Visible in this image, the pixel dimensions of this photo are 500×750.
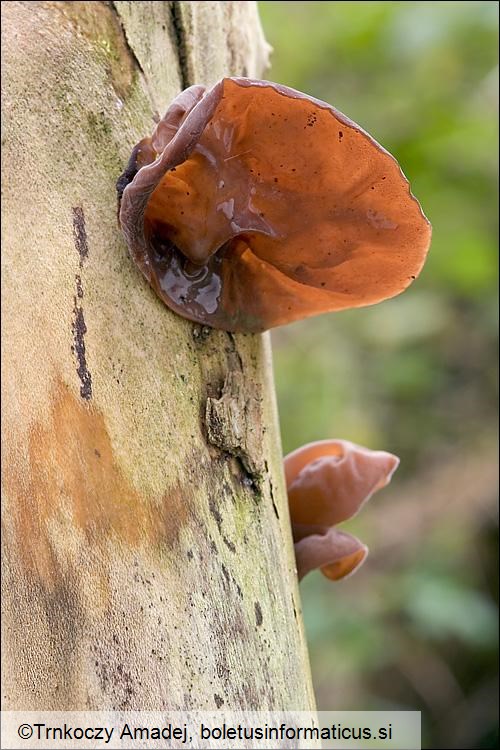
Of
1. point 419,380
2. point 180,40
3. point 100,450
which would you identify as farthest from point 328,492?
point 419,380

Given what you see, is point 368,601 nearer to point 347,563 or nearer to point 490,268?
point 490,268

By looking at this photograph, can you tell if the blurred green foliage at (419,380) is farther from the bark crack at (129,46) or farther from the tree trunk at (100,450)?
the tree trunk at (100,450)

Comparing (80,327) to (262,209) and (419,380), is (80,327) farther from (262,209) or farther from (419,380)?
(419,380)

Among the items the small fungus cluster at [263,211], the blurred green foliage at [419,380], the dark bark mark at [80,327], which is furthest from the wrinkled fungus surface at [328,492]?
the blurred green foliage at [419,380]
